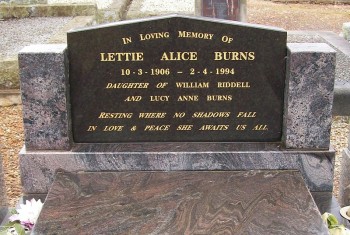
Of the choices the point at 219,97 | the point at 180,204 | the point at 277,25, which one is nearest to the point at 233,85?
the point at 219,97

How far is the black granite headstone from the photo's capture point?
11.2ft

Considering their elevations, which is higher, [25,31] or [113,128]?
[113,128]

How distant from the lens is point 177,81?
348 cm

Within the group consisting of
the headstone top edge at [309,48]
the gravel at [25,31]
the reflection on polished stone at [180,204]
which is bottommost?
the gravel at [25,31]

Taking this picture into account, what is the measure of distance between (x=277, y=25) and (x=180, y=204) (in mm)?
9376

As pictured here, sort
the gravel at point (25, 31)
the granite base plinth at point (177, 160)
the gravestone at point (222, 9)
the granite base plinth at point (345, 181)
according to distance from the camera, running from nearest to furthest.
Result: the granite base plinth at point (177, 160), the granite base plinth at point (345, 181), the gravestone at point (222, 9), the gravel at point (25, 31)

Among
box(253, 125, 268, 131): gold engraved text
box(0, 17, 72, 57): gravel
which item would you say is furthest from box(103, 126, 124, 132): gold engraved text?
box(0, 17, 72, 57): gravel

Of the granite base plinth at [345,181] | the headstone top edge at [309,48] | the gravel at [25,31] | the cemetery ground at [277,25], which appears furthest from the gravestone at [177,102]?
the gravel at [25,31]

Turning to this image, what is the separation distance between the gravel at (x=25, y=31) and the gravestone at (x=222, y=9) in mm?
2550

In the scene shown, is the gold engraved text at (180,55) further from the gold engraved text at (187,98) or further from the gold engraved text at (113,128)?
the gold engraved text at (113,128)

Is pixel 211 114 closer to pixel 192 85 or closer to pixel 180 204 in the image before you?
pixel 192 85

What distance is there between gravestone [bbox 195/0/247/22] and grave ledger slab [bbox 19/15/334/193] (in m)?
5.39

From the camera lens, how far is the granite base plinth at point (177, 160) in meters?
3.49

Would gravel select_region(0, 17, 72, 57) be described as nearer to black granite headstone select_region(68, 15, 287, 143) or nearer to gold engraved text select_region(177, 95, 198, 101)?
black granite headstone select_region(68, 15, 287, 143)
